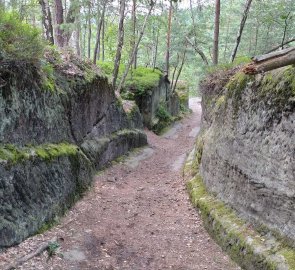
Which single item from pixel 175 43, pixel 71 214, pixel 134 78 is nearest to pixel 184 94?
pixel 175 43

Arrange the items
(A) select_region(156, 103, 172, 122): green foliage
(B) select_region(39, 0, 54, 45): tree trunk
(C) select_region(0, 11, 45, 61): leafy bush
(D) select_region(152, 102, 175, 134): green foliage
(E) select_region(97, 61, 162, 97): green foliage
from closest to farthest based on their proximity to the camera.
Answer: (C) select_region(0, 11, 45, 61): leafy bush → (B) select_region(39, 0, 54, 45): tree trunk → (E) select_region(97, 61, 162, 97): green foliage → (D) select_region(152, 102, 175, 134): green foliage → (A) select_region(156, 103, 172, 122): green foliage

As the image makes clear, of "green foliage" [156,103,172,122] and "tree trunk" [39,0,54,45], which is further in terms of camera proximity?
"green foliage" [156,103,172,122]

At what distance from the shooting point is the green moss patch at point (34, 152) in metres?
6.23

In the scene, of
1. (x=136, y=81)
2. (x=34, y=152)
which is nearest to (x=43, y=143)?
(x=34, y=152)

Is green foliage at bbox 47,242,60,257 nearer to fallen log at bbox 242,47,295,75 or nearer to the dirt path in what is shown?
the dirt path

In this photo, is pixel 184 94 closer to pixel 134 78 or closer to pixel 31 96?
pixel 134 78

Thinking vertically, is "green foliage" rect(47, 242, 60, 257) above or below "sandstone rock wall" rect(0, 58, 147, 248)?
below

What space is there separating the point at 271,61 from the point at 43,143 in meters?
5.18

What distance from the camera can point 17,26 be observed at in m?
7.07

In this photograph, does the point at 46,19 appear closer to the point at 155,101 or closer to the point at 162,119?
the point at 155,101

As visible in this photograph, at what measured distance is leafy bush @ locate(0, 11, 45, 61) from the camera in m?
6.68

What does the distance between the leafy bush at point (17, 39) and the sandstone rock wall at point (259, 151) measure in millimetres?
4614

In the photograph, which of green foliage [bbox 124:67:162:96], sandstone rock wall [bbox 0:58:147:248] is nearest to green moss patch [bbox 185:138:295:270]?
sandstone rock wall [bbox 0:58:147:248]

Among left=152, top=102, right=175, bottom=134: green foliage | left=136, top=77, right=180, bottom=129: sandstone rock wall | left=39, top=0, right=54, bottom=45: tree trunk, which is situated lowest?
left=152, top=102, right=175, bottom=134: green foliage
